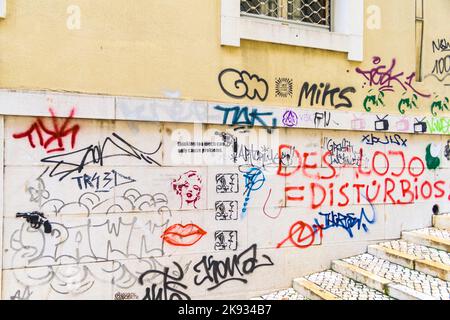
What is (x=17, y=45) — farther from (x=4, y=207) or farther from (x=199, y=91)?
(x=199, y=91)

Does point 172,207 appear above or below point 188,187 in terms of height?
below

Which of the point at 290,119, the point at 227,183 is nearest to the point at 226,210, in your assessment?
the point at 227,183

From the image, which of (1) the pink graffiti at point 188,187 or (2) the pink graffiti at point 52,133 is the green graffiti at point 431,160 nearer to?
(1) the pink graffiti at point 188,187

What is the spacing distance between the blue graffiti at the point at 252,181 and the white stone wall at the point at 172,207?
0.7 inches

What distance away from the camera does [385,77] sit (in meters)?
5.52

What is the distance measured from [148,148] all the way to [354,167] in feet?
9.12

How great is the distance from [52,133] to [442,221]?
535 cm

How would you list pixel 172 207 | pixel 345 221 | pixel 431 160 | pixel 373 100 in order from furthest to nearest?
pixel 431 160 → pixel 373 100 → pixel 345 221 → pixel 172 207

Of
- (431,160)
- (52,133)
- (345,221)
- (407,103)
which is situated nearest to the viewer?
(52,133)

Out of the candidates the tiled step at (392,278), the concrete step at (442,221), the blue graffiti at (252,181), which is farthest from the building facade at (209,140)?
the tiled step at (392,278)

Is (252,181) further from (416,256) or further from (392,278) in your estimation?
(416,256)

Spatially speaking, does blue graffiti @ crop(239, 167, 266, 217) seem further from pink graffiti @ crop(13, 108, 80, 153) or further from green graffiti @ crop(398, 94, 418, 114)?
green graffiti @ crop(398, 94, 418, 114)

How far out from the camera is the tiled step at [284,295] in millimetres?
4746

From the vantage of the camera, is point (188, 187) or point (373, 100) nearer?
point (188, 187)
